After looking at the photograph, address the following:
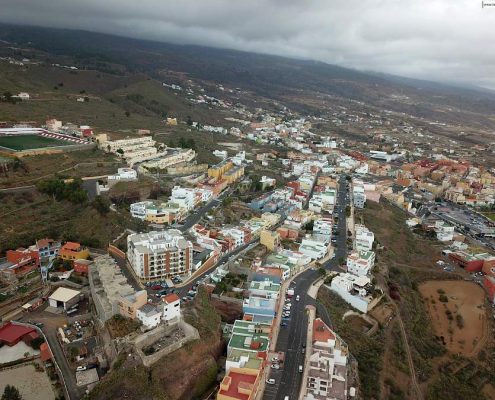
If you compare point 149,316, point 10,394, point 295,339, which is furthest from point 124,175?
point 10,394

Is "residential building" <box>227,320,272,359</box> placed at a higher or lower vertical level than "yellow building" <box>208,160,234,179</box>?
higher

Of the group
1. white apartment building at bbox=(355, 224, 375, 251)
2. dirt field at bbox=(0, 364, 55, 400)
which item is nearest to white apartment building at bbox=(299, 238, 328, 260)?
white apartment building at bbox=(355, 224, 375, 251)

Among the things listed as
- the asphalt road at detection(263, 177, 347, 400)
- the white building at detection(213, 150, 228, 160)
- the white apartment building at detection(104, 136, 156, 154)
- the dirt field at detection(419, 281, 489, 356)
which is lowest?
the dirt field at detection(419, 281, 489, 356)

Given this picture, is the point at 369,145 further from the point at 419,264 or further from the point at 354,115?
the point at 419,264

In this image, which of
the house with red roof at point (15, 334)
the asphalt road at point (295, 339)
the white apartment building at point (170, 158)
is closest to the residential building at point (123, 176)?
the white apartment building at point (170, 158)

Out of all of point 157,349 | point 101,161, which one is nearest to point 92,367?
point 157,349

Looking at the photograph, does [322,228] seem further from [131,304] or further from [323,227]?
[131,304]

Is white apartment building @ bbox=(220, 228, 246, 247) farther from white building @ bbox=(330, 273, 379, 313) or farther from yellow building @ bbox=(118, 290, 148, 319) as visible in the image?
yellow building @ bbox=(118, 290, 148, 319)
